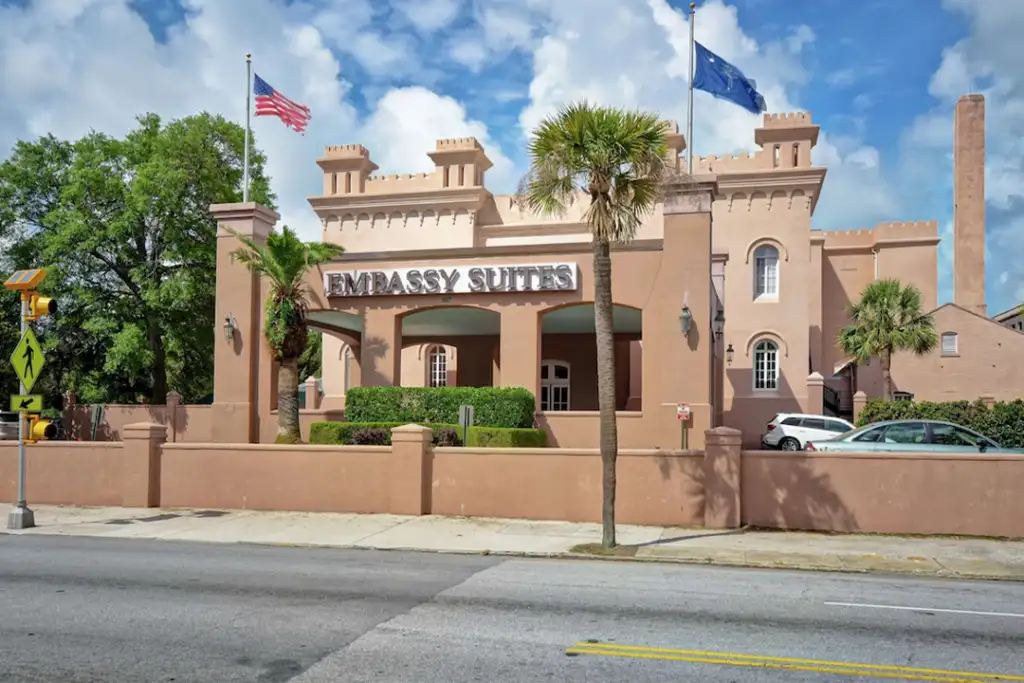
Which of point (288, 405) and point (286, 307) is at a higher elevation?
point (286, 307)

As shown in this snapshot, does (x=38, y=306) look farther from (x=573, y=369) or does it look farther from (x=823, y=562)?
(x=573, y=369)

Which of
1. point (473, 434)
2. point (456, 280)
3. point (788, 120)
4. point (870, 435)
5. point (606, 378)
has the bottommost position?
point (473, 434)

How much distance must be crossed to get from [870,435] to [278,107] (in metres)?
17.8

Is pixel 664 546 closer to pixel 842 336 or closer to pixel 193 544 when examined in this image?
pixel 193 544

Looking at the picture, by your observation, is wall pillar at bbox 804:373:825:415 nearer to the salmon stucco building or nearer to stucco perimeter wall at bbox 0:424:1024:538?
the salmon stucco building

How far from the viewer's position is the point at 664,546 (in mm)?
13016

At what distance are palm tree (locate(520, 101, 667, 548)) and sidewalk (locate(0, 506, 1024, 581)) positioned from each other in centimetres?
145

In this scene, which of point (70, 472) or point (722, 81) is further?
point (722, 81)

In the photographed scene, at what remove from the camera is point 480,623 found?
7848 millimetres

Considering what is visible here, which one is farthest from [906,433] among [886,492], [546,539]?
[546,539]

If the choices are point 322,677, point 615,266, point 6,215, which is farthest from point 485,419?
point 6,215

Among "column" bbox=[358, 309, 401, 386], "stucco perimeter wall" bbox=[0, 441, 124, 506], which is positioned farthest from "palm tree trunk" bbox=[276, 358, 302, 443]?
"stucco perimeter wall" bbox=[0, 441, 124, 506]

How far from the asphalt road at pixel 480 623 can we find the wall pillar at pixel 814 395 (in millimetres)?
22970

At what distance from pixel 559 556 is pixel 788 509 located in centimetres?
468
